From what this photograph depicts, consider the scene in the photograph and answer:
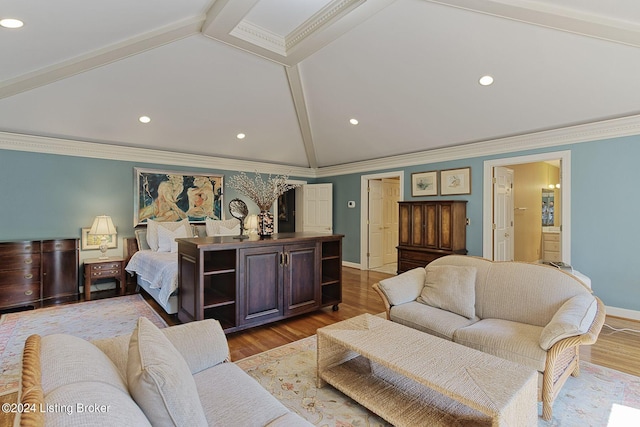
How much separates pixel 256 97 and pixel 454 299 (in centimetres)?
390

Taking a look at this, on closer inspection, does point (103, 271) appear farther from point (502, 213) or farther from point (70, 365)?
point (502, 213)

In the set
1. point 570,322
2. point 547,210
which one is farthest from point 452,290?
point 547,210

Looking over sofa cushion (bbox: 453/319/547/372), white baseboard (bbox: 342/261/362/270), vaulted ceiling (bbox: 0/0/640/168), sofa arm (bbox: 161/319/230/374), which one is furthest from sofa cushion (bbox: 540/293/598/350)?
white baseboard (bbox: 342/261/362/270)

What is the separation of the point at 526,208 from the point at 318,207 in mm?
4591

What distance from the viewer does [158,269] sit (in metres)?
3.87

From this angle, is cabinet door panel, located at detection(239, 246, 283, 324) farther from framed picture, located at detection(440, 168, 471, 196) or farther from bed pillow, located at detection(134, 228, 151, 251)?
framed picture, located at detection(440, 168, 471, 196)

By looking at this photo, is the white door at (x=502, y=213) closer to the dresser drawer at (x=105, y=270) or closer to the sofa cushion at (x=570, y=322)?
the sofa cushion at (x=570, y=322)

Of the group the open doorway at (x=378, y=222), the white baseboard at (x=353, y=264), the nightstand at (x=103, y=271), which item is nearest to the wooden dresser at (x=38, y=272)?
the nightstand at (x=103, y=271)

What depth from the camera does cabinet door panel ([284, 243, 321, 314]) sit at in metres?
3.53

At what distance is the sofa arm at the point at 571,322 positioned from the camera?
1907 mm

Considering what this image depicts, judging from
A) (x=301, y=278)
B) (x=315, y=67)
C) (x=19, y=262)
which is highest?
(x=315, y=67)

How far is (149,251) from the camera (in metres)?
4.82

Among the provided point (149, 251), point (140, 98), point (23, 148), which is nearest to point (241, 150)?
point (140, 98)

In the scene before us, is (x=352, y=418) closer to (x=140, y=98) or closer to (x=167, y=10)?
(x=167, y=10)
